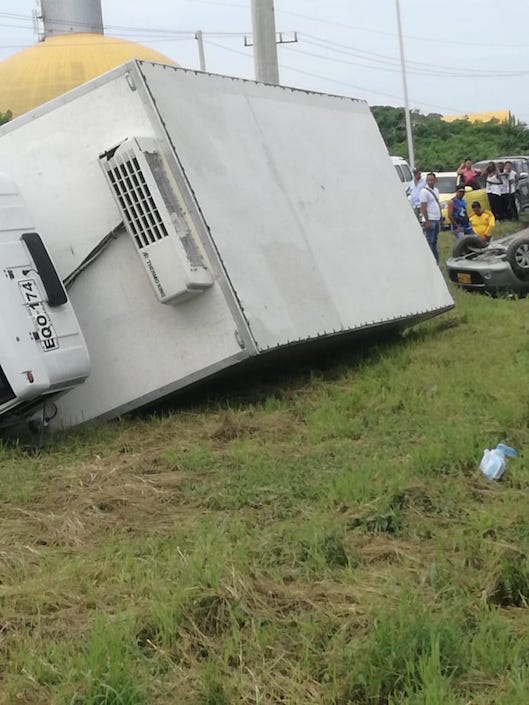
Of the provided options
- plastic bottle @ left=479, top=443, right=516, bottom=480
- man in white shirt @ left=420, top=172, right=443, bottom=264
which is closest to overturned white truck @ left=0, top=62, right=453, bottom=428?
plastic bottle @ left=479, top=443, right=516, bottom=480

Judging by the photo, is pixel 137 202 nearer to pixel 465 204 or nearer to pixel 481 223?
pixel 481 223

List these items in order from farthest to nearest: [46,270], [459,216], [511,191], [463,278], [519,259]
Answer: [511,191], [459,216], [463,278], [519,259], [46,270]

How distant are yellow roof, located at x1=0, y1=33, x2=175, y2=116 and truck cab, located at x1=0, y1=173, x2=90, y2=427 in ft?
97.4

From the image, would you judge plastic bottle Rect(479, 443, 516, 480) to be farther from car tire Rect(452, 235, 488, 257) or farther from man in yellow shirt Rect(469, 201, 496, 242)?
man in yellow shirt Rect(469, 201, 496, 242)

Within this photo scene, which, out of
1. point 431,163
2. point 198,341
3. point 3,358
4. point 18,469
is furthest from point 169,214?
point 431,163

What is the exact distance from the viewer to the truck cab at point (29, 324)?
5875mm

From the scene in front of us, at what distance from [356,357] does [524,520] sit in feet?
14.6

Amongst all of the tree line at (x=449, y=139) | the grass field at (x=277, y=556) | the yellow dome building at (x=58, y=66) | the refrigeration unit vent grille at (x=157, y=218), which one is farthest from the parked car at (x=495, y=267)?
the tree line at (x=449, y=139)

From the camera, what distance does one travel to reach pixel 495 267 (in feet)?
38.0

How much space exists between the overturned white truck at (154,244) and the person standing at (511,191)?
1289 cm

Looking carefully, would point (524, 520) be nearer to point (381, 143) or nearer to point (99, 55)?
point (381, 143)

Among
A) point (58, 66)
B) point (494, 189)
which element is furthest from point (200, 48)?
point (494, 189)

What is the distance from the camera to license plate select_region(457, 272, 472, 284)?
1190 cm

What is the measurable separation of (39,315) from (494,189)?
1521 cm
